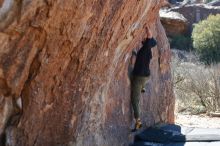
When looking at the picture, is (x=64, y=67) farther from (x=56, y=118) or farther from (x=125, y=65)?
(x=125, y=65)

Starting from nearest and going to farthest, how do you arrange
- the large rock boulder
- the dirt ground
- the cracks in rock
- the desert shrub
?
the cracks in rock → the dirt ground → the desert shrub → the large rock boulder

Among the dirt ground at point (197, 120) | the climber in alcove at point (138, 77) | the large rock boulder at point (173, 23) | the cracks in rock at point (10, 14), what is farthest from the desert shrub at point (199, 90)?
the cracks in rock at point (10, 14)

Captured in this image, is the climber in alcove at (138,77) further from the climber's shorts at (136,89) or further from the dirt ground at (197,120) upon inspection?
the dirt ground at (197,120)

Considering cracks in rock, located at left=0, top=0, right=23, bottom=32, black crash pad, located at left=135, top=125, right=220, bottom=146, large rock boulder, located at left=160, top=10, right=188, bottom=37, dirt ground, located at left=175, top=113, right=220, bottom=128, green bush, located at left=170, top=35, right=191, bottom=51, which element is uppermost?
large rock boulder, located at left=160, top=10, right=188, bottom=37

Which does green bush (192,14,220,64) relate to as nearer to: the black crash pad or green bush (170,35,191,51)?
green bush (170,35,191,51)

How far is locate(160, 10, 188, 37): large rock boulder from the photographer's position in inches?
1069

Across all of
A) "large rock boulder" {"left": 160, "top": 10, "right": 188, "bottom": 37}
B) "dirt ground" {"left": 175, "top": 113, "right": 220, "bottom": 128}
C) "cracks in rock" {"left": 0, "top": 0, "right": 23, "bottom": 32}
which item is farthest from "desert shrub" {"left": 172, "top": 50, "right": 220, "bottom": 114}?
"cracks in rock" {"left": 0, "top": 0, "right": 23, "bottom": 32}

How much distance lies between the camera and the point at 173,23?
2789 cm

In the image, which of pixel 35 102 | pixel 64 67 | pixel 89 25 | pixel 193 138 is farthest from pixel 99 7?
pixel 193 138

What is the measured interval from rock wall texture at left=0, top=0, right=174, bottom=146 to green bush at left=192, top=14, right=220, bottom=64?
60.6ft

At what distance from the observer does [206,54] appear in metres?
26.0

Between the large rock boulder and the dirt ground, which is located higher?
the large rock boulder

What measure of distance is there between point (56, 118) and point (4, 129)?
81 cm

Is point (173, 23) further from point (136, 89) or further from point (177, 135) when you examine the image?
point (136, 89)
